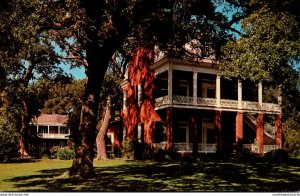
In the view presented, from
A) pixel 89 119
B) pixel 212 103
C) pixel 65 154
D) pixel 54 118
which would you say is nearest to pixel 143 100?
pixel 212 103

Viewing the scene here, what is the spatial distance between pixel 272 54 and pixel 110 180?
17.4 feet

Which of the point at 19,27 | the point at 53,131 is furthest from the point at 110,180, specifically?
the point at 53,131

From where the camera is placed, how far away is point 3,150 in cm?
1947

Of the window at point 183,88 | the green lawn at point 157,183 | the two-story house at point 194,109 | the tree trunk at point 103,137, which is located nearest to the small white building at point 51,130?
the tree trunk at point 103,137

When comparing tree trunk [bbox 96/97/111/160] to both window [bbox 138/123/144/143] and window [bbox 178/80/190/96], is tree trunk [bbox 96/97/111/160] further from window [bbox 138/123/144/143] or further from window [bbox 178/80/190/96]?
window [bbox 178/80/190/96]

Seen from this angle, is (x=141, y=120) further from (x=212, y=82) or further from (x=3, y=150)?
(x=3, y=150)

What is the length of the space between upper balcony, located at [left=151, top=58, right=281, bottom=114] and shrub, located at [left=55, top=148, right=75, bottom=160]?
6924 mm

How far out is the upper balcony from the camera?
23156mm

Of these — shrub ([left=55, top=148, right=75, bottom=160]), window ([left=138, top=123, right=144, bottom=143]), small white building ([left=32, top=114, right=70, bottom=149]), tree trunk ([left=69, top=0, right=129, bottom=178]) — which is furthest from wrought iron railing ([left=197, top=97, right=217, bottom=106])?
tree trunk ([left=69, top=0, right=129, bottom=178])

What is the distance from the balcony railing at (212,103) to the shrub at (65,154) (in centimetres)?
695

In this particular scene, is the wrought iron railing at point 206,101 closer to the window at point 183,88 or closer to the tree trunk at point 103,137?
the window at point 183,88

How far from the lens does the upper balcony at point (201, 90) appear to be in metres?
23.2

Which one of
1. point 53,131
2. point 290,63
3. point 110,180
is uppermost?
point 290,63

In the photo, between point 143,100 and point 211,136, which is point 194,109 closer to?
point 211,136
